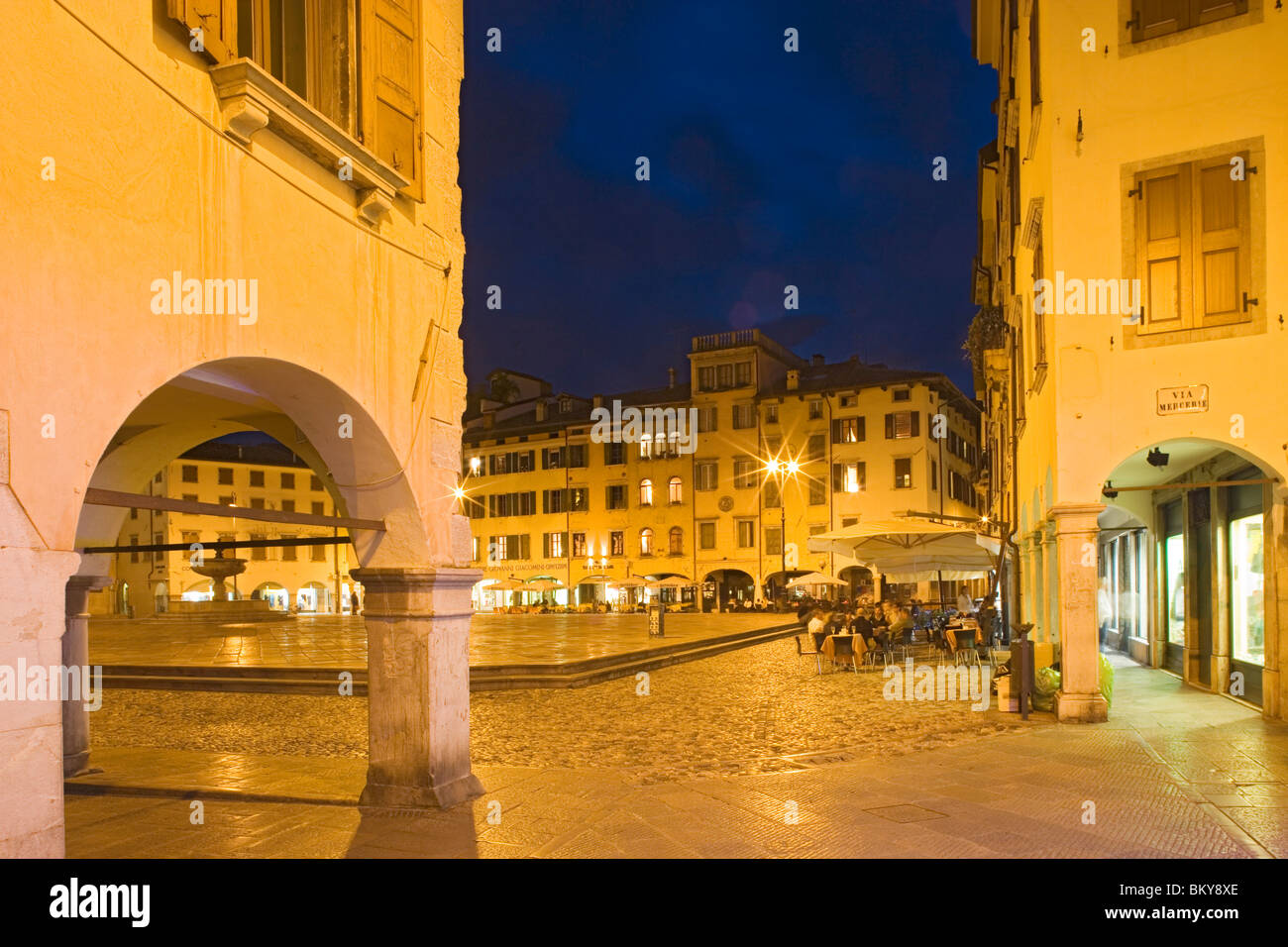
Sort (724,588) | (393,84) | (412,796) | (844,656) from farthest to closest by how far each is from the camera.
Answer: (724,588) < (844,656) < (412,796) < (393,84)

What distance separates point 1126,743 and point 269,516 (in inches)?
342

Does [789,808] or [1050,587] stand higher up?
[1050,587]

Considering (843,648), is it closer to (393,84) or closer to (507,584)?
(393,84)

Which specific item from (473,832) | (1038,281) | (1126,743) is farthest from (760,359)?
(473,832)

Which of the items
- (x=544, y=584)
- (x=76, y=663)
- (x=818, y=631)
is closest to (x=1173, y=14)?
(x=818, y=631)

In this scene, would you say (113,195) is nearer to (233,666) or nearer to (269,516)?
(269,516)

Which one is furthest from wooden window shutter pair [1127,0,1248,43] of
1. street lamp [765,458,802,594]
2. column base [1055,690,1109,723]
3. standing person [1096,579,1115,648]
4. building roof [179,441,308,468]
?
building roof [179,441,308,468]

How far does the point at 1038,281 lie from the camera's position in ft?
45.5

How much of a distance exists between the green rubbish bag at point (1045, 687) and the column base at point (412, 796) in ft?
25.6

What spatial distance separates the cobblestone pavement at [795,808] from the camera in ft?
23.4

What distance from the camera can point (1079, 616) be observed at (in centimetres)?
1200

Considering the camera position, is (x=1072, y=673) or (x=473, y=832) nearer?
(x=473, y=832)

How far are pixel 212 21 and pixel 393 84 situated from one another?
2.36 m

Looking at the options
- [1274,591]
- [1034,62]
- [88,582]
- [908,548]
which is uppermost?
[1034,62]
